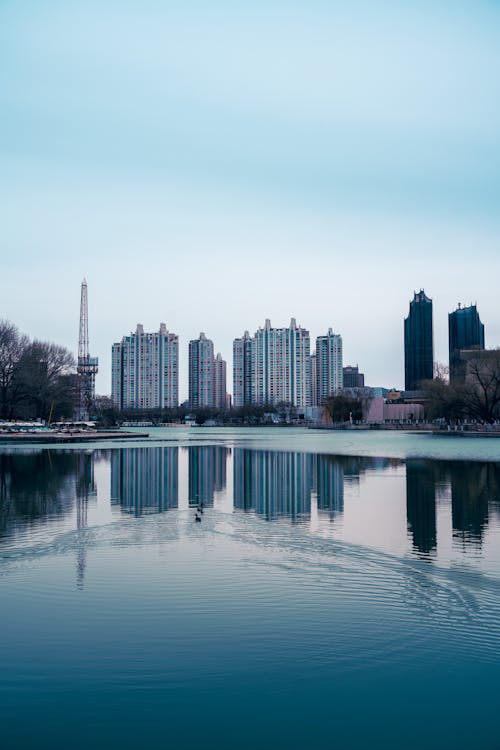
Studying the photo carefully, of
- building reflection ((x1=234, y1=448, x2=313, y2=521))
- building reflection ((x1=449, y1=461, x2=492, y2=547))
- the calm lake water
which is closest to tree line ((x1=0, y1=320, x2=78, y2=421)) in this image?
building reflection ((x1=234, y1=448, x2=313, y2=521))

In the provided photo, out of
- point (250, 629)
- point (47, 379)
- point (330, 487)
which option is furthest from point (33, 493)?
point (47, 379)

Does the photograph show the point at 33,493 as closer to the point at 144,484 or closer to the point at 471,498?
the point at 144,484

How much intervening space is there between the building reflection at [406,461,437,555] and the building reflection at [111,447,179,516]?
6.49m

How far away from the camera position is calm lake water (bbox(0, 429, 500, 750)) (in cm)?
607

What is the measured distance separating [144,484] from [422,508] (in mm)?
10515

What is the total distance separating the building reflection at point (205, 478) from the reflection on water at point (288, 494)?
1.4 inches

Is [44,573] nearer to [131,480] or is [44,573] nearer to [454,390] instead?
[131,480]

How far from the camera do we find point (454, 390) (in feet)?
265

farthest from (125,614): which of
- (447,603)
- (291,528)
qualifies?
(291,528)

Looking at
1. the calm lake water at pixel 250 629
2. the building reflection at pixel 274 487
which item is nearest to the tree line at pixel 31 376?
the building reflection at pixel 274 487

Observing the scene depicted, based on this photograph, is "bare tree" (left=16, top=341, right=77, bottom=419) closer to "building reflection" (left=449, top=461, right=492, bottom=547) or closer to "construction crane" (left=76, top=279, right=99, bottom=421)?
"construction crane" (left=76, top=279, right=99, bottom=421)

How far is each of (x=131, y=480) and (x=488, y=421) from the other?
206 feet

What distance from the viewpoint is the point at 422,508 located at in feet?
60.0

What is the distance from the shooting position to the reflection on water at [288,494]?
49.4ft
